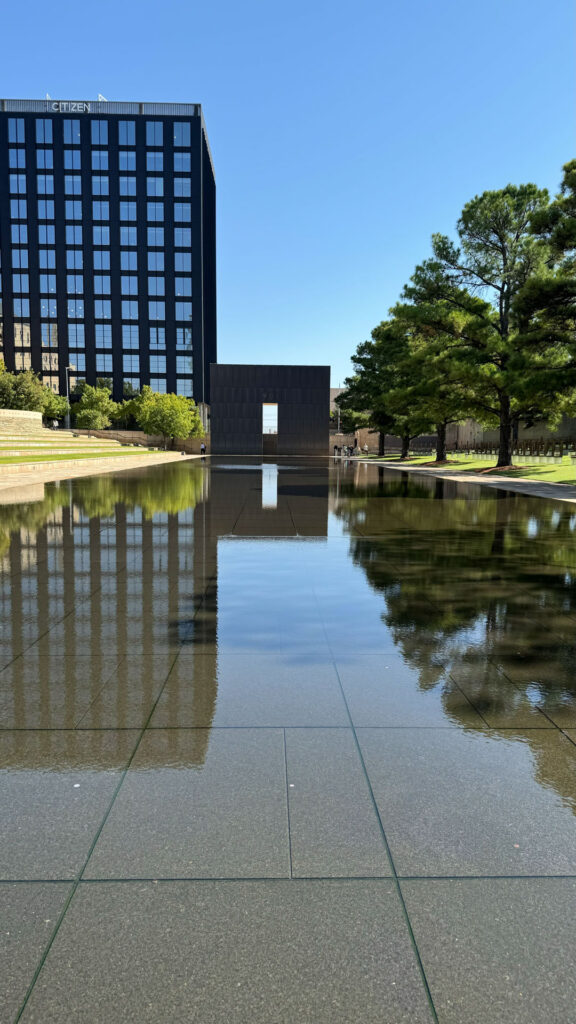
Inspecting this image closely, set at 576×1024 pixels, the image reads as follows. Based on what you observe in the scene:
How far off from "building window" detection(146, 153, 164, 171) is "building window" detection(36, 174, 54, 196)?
1538cm

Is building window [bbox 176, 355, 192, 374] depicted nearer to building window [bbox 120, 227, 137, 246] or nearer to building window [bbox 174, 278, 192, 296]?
building window [bbox 174, 278, 192, 296]

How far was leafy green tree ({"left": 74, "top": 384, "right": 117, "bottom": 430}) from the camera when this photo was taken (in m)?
79.4

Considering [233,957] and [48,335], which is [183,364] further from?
[233,957]

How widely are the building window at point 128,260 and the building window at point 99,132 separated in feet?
55.9

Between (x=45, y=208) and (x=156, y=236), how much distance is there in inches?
702

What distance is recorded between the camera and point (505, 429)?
Result: 1355 inches

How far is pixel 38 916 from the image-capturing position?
224 cm

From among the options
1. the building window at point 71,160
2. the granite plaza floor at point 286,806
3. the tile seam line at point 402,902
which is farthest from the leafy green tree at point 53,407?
the tile seam line at point 402,902

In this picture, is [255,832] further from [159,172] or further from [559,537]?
[159,172]

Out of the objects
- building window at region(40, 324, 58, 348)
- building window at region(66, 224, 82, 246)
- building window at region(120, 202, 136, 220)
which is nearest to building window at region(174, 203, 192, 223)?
building window at region(120, 202, 136, 220)

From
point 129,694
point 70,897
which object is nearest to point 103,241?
point 129,694

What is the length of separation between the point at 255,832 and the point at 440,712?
1.77 metres

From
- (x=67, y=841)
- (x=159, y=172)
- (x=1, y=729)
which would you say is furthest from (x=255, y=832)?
(x=159, y=172)

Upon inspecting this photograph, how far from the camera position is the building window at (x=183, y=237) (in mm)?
98000
